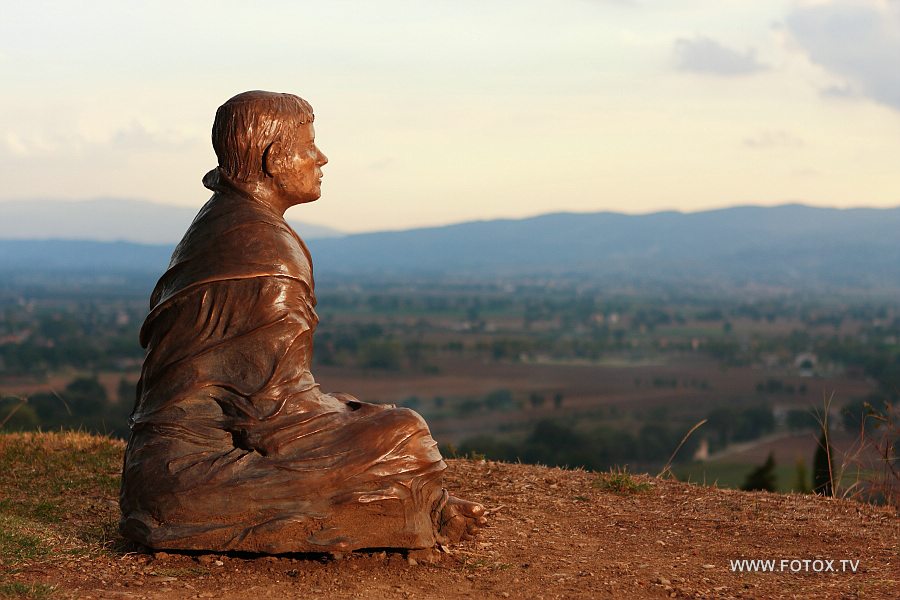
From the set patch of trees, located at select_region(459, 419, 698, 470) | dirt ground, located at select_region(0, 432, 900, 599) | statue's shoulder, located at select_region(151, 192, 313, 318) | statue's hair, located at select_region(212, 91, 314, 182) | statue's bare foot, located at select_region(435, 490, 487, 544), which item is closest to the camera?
dirt ground, located at select_region(0, 432, 900, 599)

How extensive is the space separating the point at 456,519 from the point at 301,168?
8.59 ft

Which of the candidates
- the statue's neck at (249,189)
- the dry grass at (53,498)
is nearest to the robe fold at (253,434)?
the statue's neck at (249,189)

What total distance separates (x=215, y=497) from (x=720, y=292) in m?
162

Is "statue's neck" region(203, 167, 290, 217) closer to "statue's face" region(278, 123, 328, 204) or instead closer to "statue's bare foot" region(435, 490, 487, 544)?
"statue's face" region(278, 123, 328, 204)

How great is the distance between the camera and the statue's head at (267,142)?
277 inches

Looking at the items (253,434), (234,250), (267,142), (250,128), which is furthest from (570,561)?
(250,128)

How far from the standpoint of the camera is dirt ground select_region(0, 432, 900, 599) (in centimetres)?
650

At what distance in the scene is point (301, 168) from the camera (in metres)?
7.22

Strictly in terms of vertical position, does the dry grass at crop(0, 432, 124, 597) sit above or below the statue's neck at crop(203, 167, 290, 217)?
below

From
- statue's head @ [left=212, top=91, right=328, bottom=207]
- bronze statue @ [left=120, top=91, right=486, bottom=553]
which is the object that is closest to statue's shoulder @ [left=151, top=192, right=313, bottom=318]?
bronze statue @ [left=120, top=91, right=486, bottom=553]

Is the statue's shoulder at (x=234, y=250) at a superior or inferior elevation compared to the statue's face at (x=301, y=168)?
inferior

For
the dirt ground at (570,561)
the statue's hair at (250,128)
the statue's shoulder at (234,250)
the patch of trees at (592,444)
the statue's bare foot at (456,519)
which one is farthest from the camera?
the patch of trees at (592,444)

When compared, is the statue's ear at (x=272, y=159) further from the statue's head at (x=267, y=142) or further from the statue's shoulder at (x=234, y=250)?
the statue's shoulder at (x=234, y=250)

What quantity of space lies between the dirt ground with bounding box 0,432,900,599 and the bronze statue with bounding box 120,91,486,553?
0.68ft
